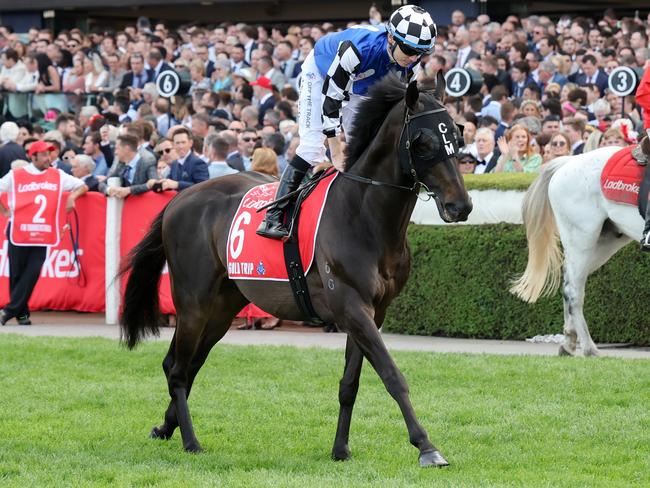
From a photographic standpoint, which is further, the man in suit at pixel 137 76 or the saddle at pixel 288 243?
the man in suit at pixel 137 76

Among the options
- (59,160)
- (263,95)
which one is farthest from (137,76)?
(59,160)

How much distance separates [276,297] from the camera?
7.19 metres

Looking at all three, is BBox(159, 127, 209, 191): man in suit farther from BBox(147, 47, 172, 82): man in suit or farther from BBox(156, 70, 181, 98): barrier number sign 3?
BBox(147, 47, 172, 82): man in suit

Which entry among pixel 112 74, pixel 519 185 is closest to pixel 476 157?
pixel 519 185

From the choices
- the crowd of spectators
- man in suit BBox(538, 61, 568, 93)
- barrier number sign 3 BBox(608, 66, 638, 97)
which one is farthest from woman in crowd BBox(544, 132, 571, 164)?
man in suit BBox(538, 61, 568, 93)

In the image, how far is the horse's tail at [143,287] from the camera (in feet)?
26.3

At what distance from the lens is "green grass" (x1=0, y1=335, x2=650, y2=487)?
6410mm

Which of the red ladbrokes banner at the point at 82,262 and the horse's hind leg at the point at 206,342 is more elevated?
the horse's hind leg at the point at 206,342

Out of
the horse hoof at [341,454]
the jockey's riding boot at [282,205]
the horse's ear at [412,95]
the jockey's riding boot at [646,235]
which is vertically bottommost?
the horse hoof at [341,454]

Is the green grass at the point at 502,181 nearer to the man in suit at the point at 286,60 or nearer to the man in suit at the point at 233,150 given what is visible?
the man in suit at the point at 233,150

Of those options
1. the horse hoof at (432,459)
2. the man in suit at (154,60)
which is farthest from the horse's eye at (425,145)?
the man in suit at (154,60)

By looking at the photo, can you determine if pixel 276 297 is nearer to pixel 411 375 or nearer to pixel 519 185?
pixel 411 375

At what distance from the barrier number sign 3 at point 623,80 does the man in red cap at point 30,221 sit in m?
5.88

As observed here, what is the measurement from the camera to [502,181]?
12.1 meters
